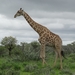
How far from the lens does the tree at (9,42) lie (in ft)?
107

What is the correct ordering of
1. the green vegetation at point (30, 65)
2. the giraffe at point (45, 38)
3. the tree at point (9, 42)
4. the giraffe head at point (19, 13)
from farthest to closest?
the tree at point (9, 42) < the giraffe head at point (19, 13) < the giraffe at point (45, 38) < the green vegetation at point (30, 65)

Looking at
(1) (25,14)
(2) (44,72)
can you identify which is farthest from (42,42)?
(2) (44,72)

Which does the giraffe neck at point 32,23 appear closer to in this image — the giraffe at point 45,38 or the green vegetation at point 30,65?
the giraffe at point 45,38

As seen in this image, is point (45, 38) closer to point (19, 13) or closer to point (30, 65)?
point (19, 13)

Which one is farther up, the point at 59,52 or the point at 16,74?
the point at 59,52

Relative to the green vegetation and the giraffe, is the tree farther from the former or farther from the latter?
the giraffe

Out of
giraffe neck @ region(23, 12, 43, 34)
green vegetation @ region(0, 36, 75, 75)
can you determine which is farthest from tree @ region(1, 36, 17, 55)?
giraffe neck @ region(23, 12, 43, 34)

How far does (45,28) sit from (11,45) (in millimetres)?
17168

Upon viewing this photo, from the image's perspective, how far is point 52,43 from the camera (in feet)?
50.7

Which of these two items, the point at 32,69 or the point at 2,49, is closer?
the point at 32,69

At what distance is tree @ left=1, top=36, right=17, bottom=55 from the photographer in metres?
32.6

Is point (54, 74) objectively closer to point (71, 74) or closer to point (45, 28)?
point (71, 74)

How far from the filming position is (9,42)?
33156 mm

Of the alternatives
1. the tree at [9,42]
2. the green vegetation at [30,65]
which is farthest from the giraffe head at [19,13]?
the tree at [9,42]
